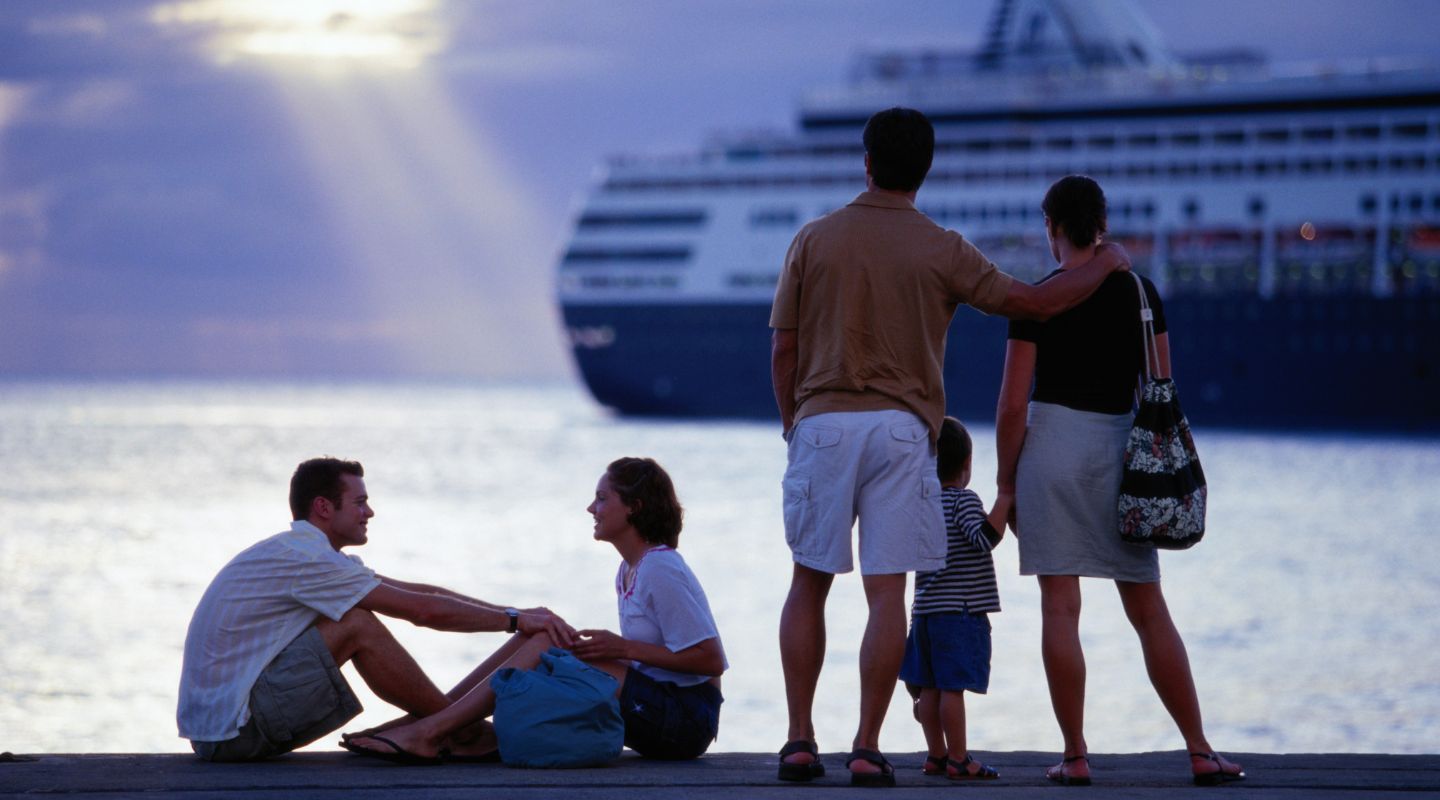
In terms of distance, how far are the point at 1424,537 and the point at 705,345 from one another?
29.3 meters

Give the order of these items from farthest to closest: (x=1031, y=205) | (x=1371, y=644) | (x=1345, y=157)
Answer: (x=1031, y=205) < (x=1345, y=157) < (x=1371, y=644)

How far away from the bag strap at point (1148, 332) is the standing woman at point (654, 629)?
46.5 inches

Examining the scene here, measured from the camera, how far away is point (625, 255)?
54.6 m

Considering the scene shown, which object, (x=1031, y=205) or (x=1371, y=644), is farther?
(x=1031, y=205)

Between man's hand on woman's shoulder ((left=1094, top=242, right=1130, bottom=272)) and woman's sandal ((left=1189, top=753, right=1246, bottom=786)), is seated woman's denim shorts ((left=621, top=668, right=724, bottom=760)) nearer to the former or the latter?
woman's sandal ((left=1189, top=753, right=1246, bottom=786))

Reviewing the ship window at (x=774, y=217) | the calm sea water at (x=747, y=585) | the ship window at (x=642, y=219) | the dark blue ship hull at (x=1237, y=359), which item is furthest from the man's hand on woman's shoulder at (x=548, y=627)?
the ship window at (x=642, y=219)

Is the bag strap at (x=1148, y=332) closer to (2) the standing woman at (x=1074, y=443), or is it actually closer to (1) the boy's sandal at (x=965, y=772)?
(2) the standing woman at (x=1074, y=443)

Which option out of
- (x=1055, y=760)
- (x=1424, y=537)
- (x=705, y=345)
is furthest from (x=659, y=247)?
(x=1055, y=760)

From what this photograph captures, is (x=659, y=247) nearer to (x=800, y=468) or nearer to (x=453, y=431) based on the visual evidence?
(x=453, y=431)

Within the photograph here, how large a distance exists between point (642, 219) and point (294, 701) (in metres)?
50.8

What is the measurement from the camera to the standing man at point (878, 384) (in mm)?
4414

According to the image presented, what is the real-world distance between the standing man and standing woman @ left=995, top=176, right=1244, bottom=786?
9cm

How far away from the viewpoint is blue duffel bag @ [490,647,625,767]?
4.64 metres

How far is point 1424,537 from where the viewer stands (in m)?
25.0
